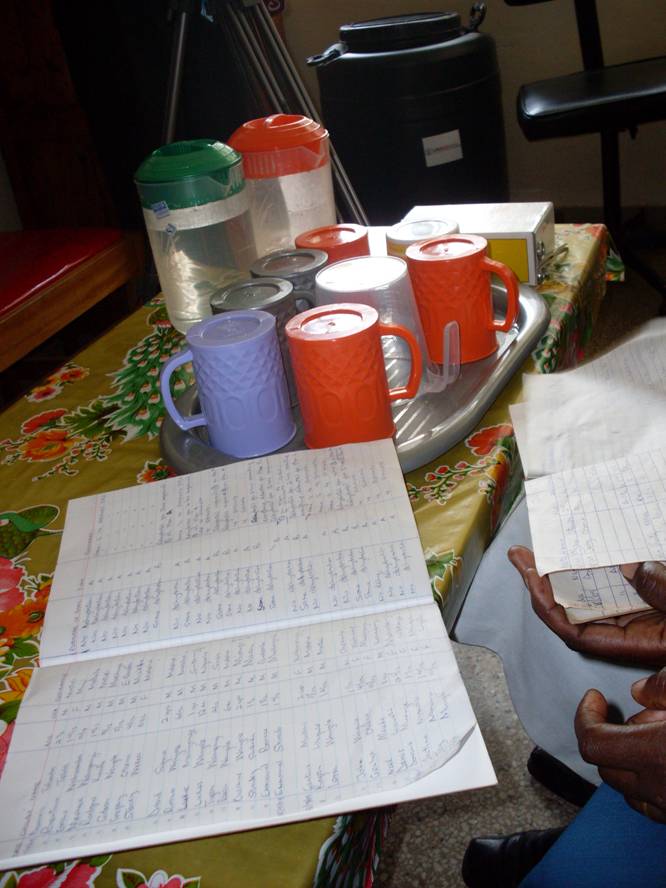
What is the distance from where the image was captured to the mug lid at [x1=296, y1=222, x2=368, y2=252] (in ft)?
2.91

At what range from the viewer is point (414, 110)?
2145 mm

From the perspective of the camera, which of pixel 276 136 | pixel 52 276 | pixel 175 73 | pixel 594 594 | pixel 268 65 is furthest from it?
pixel 268 65

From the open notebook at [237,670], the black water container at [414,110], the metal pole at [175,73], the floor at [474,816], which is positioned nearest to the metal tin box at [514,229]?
the open notebook at [237,670]

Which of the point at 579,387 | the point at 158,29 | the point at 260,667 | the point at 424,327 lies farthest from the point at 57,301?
the point at 260,667

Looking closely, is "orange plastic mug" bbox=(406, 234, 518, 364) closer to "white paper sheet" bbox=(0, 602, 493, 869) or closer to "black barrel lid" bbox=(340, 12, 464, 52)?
"white paper sheet" bbox=(0, 602, 493, 869)

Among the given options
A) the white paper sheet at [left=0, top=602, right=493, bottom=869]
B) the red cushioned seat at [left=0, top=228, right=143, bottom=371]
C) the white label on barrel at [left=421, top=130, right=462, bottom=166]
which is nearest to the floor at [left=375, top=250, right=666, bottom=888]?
the white paper sheet at [left=0, top=602, right=493, bottom=869]

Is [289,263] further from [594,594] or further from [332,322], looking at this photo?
[594,594]

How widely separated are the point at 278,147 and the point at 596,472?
599mm

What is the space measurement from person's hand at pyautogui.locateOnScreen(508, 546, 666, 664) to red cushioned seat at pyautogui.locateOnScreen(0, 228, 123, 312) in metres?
1.33

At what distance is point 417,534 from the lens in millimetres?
574

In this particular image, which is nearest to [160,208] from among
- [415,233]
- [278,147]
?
[278,147]

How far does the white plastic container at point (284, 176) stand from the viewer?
1.01 meters

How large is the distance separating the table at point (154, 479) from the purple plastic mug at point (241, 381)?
0.08 metres

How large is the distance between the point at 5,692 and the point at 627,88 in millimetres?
1782
